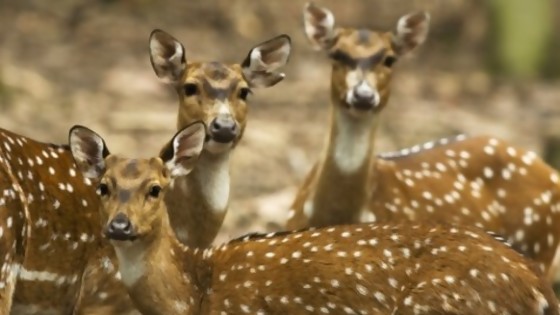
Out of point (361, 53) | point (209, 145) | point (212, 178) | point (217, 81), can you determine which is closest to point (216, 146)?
point (209, 145)

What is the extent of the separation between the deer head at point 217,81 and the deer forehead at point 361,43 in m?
0.60

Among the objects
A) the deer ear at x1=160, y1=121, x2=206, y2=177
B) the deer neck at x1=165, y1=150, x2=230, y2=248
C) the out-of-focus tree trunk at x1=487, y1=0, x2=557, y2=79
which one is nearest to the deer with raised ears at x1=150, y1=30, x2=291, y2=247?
the deer neck at x1=165, y1=150, x2=230, y2=248

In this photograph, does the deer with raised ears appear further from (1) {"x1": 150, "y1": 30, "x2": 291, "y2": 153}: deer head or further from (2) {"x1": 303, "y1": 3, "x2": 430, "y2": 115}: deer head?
(2) {"x1": 303, "y1": 3, "x2": 430, "y2": 115}: deer head

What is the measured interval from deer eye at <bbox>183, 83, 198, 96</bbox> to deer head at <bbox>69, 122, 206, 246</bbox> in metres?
0.75

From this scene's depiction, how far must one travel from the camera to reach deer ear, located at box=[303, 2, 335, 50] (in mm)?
10898

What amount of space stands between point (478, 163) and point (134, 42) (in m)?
8.28

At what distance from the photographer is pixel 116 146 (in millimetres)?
15039

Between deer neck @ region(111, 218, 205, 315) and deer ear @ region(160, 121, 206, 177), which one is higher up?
deer ear @ region(160, 121, 206, 177)

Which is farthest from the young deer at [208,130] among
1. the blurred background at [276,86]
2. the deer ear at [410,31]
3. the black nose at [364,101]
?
the blurred background at [276,86]

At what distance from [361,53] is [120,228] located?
9.22 ft

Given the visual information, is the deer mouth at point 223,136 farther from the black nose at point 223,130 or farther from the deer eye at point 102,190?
the deer eye at point 102,190

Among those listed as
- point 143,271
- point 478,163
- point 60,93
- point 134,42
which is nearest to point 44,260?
point 143,271

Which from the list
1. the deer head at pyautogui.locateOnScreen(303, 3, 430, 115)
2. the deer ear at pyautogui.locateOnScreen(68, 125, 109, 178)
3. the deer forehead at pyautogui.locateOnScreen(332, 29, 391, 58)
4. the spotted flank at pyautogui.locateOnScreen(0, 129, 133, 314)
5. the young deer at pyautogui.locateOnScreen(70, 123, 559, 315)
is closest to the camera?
the spotted flank at pyautogui.locateOnScreen(0, 129, 133, 314)

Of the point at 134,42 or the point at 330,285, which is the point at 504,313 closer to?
the point at 330,285
